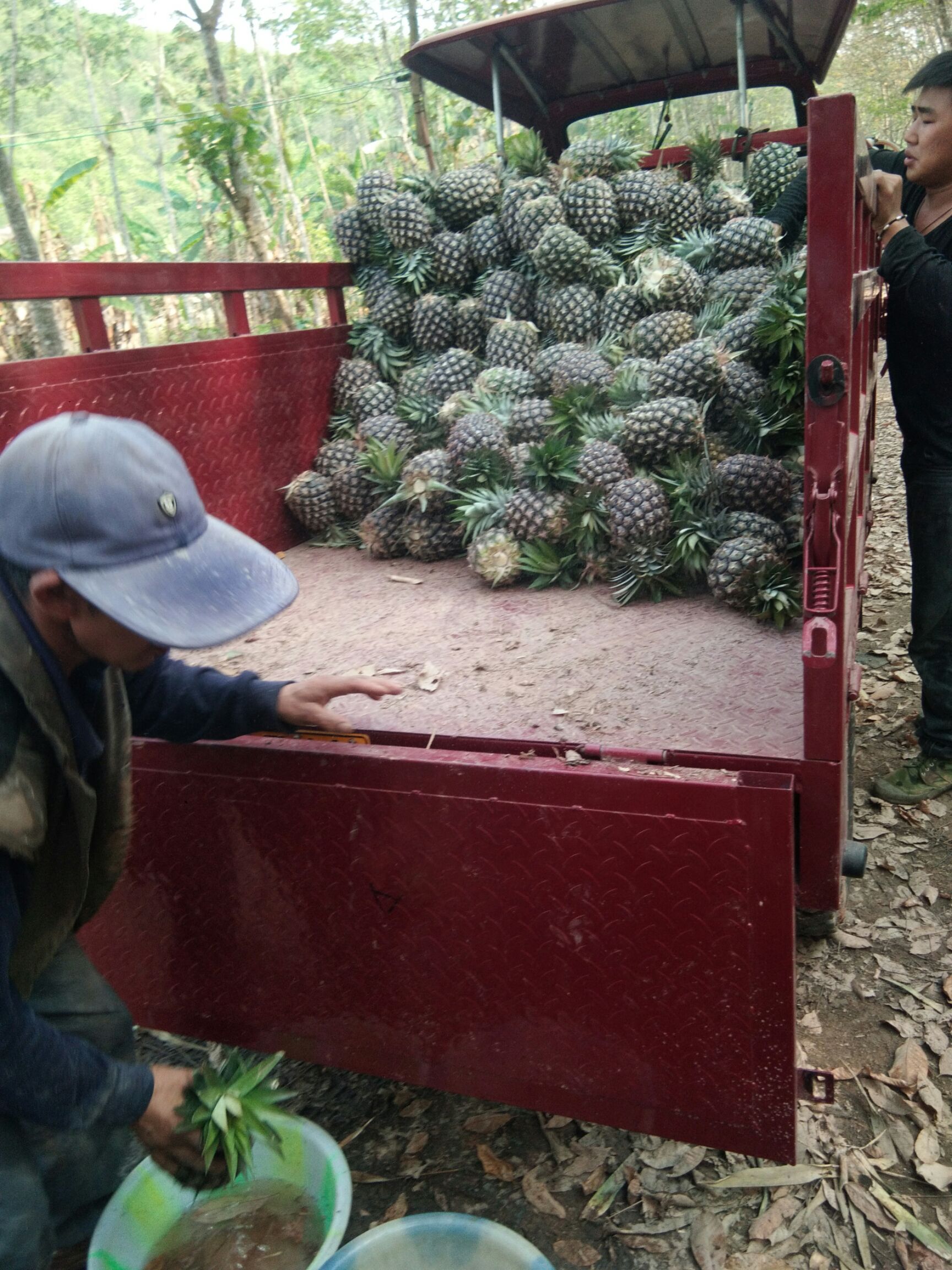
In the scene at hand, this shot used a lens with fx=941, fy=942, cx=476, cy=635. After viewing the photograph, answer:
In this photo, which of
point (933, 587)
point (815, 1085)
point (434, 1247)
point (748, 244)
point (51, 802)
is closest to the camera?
point (51, 802)

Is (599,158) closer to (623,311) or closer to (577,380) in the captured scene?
(623,311)

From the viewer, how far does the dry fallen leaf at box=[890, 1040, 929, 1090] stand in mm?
2391

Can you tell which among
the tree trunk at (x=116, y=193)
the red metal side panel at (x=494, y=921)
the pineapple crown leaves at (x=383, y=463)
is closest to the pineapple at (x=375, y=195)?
the pineapple crown leaves at (x=383, y=463)

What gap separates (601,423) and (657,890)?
1.86 m

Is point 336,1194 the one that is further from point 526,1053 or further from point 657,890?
point 657,890

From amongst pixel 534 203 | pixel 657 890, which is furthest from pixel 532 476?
pixel 657 890

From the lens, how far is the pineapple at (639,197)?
148 inches

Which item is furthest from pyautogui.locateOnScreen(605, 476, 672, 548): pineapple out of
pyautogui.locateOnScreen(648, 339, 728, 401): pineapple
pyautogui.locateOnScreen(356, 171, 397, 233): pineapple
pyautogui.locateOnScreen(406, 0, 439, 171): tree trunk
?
pyautogui.locateOnScreen(406, 0, 439, 171): tree trunk

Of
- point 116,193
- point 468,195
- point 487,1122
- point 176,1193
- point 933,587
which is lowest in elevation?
point 487,1122

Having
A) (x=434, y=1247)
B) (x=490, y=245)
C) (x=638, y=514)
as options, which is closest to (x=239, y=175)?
(x=490, y=245)

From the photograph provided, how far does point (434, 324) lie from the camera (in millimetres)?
3865

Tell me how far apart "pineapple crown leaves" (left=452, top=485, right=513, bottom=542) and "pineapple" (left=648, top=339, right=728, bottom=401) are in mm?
602

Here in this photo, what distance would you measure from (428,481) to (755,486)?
42.4 inches

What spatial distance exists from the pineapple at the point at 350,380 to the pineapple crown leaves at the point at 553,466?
3.61ft
